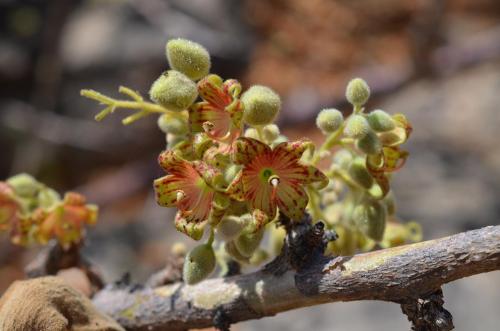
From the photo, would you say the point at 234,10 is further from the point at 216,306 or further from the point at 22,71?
the point at 216,306

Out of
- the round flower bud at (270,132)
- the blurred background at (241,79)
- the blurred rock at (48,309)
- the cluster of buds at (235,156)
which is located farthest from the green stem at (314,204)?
the blurred background at (241,79)

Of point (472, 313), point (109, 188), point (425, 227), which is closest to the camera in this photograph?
point (472, 313)

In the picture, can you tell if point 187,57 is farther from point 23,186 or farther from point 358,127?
point 23,186

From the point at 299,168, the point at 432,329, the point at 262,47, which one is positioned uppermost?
the point at 262,47

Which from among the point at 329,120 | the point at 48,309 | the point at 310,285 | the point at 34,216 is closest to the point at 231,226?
the point at 310,285

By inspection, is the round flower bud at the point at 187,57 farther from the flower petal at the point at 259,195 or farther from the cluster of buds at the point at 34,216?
the cluster of buds at the point at 34,216

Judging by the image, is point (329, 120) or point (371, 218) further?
point (371, 218)

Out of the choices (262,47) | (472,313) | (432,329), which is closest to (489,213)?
(472,313)
